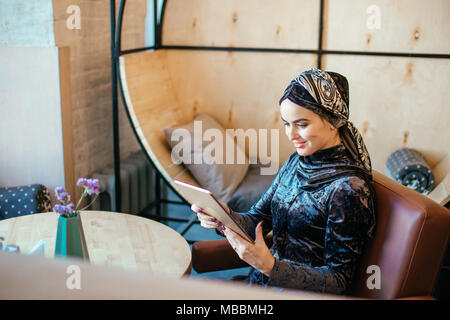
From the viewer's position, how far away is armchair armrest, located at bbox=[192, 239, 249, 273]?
1683 mm

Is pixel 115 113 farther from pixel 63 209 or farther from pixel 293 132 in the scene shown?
pixel 293 132

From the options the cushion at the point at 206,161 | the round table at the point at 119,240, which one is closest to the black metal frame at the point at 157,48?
the cushion at the point at 206,161

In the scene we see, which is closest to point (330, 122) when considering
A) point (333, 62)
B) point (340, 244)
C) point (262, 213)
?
point (340, 244)

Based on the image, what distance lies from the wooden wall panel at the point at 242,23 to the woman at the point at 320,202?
1819mm

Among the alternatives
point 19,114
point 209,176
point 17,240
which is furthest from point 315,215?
point 19,114

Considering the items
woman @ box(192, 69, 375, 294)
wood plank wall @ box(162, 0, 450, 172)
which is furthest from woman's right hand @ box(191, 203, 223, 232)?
wood plank wall @ box(162, 0, 450, 172)

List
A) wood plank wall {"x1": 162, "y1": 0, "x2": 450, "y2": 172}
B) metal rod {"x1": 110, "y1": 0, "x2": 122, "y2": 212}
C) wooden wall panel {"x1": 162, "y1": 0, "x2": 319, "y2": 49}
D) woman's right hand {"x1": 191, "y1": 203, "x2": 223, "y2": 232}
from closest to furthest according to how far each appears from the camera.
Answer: woman's right hand {"x1": 191, "y1": 203, "x2": 223, "y2": 232} → metal rod {"x1": 110, "y1": 0, "x2": 122, "y2": 212} → wood plank wall {"x1": 162, "y1": 0, "x2": 450, "y2": 172} → wooden wall panel {"x1": 162, "y1": 0, "x2": 319, "y2": 49}

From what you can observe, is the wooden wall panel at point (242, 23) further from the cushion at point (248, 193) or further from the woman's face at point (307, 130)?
the woman's face at point (307, 130)

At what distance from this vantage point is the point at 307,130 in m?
1.43

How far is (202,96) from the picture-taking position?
11.3 feet

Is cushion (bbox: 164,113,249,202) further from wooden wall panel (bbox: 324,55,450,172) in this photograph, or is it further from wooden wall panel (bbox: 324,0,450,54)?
wooden wall panel (bbox: 324,0,450,54)

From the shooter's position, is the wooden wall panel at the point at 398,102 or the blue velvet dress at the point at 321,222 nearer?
the blue velvet dress at the point at 321,222

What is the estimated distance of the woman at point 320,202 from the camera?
135cm

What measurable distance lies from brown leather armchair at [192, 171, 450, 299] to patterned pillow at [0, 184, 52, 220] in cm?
169
